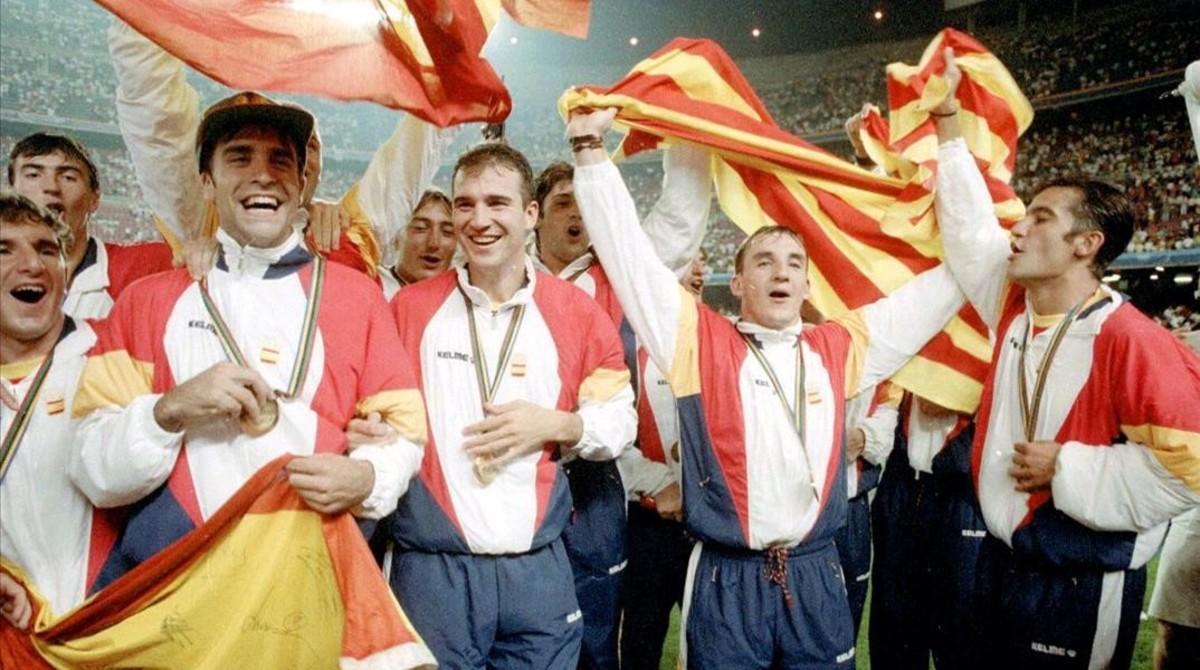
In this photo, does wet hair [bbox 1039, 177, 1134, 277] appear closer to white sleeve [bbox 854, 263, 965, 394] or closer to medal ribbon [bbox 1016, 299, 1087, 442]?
medal ribbon [bbox 1016, 299, 1087, 442]

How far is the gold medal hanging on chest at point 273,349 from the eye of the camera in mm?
2289

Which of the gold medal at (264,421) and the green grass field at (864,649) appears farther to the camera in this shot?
the green grass field at (864,649)

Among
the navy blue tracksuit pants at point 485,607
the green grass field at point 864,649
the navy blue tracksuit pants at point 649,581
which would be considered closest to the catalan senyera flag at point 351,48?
the navy blue tracksuit pants at point 485,607

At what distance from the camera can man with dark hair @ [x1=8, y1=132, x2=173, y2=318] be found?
3.30 m

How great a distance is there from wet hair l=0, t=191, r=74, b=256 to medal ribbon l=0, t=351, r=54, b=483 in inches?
13.8

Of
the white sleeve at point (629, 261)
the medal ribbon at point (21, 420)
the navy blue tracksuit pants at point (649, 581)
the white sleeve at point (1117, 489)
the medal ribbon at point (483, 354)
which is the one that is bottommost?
the navy blue tracksuit pants at point (649, 581)

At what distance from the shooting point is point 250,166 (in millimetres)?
2455

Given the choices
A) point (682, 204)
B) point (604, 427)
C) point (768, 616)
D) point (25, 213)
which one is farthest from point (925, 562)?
point (25, 213)

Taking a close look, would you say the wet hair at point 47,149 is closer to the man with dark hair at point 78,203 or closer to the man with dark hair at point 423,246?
the man with dark hair at point 78,203

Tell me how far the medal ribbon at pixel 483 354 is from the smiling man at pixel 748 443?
0.40m

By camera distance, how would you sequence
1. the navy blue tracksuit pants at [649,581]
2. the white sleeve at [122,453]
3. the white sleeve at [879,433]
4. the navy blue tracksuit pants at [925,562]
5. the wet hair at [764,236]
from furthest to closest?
the white sleeve at [879,433] < the navy blue tracksuit pants at [649,581] < the navy blue tracksuit pants at [925,562] < the wet hair at [764,236] < the white sleeve at [122,453]

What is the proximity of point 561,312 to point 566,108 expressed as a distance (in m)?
0.76

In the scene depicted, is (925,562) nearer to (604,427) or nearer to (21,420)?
(604,427)

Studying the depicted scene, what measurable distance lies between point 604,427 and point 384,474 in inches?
30.6
